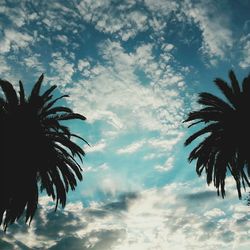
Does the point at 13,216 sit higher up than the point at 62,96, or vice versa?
the point at 62,96

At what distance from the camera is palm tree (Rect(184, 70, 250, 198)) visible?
19.8 meters

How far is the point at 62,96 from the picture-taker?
21531mm

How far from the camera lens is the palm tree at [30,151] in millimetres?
20391

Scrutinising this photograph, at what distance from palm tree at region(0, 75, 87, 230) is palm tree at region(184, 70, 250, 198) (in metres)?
8.84

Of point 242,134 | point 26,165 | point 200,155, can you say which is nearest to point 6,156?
point 26,165

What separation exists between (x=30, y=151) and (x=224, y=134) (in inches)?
510

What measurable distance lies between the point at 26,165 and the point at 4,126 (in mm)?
3005

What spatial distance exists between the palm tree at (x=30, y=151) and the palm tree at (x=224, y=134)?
8839 millimetres

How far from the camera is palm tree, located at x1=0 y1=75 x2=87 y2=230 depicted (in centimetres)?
2039

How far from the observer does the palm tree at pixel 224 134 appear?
19766 mm

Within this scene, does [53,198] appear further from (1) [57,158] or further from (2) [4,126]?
(2) [4,126]

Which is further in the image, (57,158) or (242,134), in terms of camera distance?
(57,158)

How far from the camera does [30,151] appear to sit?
20672 mm

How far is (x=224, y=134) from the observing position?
66.4ft
